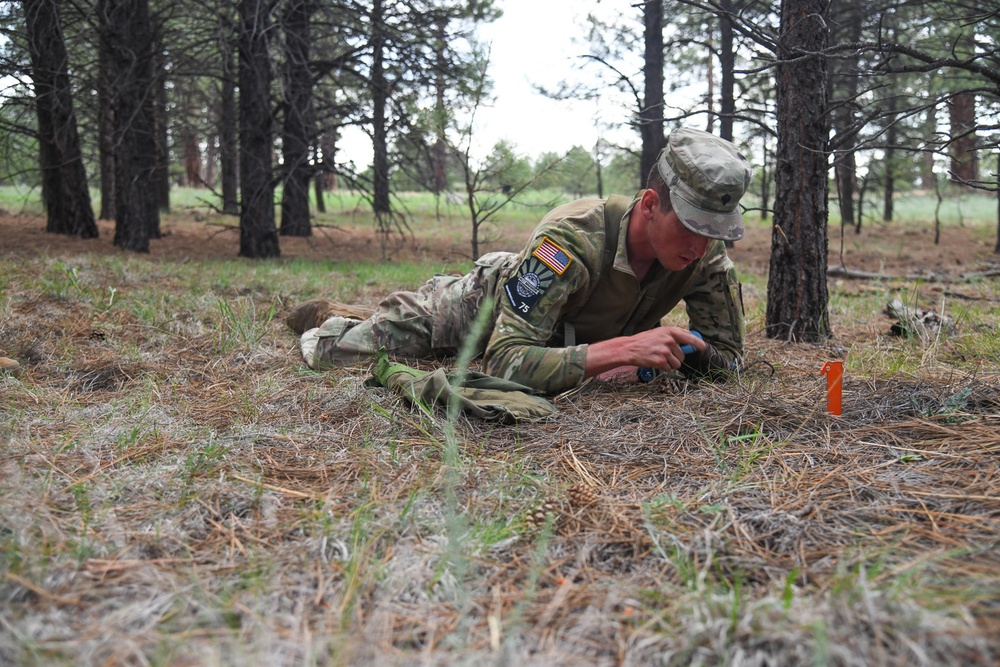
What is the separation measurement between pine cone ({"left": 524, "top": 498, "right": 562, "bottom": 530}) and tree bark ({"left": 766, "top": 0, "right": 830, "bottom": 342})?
7.28ft

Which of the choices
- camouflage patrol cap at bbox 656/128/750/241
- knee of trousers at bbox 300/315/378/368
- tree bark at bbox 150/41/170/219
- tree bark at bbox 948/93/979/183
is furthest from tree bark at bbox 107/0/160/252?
tree bark at bbox 948/93/979/183

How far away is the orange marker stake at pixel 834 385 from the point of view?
7.04 feet

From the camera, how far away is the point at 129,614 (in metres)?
1.20

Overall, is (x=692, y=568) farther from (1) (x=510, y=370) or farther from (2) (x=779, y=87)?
(2) (x=779, y=87)

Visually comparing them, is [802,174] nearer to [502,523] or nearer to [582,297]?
[582,297]

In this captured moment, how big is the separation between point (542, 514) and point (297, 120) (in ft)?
25.8

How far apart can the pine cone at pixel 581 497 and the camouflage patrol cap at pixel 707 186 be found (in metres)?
1.08

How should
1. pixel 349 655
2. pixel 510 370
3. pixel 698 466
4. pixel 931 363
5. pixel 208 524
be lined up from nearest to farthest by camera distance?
1. pixel 349 655
2. pixel 208 524
3. pixel 698 466
4. pixel 510 370
5. pixel 931 363

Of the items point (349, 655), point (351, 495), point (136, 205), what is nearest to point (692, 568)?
point (349, 655)

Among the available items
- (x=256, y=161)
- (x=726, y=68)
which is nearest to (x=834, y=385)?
(x=726, y=68)

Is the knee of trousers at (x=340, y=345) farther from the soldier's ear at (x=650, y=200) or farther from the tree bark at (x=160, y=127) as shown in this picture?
the tree bark at (x=160, y=127)

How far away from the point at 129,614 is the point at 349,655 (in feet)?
1.27

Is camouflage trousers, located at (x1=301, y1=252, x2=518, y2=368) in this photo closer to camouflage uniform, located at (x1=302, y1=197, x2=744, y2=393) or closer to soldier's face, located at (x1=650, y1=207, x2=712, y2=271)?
camouflage uniform, located at (x1=302, y1=197, x2=744, y2=393)

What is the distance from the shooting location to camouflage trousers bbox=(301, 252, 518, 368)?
3.27 m
